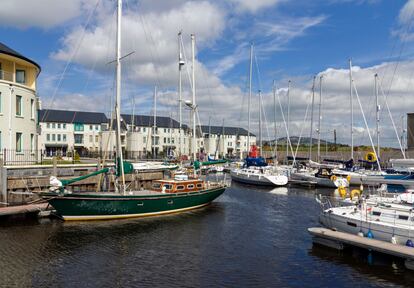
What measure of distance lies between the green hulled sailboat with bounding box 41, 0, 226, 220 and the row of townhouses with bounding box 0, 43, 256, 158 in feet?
Answer: 14.2

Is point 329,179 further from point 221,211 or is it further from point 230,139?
point 230,139

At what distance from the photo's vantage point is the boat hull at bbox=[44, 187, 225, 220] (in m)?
26.4

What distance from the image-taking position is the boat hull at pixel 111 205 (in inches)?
1040

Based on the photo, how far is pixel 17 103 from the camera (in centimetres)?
3556

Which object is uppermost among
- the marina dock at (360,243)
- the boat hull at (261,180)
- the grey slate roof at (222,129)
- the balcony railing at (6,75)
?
the grey slate roof at (222,129)

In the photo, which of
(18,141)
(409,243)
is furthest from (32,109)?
(409,243)

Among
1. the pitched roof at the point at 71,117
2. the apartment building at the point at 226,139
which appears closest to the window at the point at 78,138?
the pitched roof at the point at 71,117

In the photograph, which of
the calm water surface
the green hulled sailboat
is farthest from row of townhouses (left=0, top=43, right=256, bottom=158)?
the calm water surface

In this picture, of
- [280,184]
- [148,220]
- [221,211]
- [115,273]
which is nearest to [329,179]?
[280,184]

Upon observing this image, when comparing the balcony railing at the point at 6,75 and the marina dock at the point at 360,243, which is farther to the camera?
the balcony railing at the point at 6,75

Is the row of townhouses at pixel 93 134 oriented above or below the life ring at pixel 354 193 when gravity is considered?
above

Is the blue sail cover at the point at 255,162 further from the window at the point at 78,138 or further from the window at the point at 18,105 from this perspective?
the window at the point at 78,138

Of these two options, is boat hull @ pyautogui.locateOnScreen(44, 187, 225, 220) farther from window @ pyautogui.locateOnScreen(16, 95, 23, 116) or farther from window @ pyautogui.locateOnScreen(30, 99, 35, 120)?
window @ pyautogui.locateOnScreen(30, 99, 35, 120)

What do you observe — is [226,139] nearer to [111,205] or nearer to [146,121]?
[146,121]
